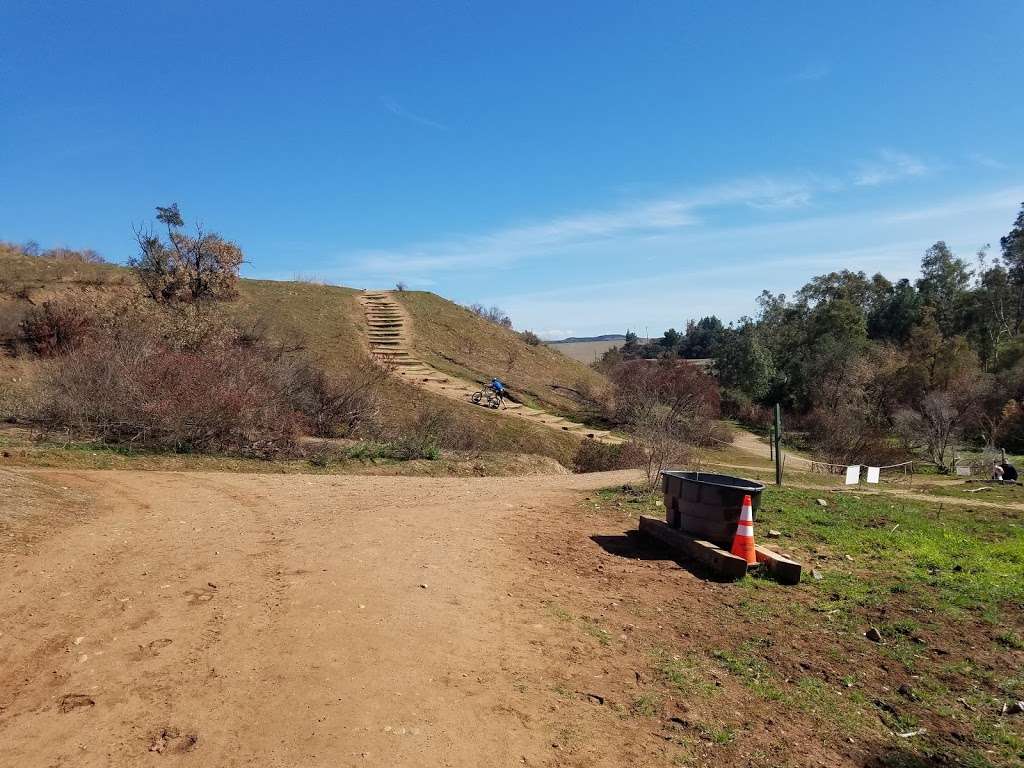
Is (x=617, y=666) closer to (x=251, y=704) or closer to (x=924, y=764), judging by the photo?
(x=924, y=764)

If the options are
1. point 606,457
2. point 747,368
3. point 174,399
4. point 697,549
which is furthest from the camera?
point 747,368

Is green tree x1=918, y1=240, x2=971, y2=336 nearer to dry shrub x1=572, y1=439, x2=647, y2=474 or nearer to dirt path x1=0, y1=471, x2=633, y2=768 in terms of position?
dry shrub x1=572, y1=439, x2=647, y2=474

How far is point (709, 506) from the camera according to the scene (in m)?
6.36

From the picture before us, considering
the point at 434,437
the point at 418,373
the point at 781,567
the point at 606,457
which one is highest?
the point at 418,373

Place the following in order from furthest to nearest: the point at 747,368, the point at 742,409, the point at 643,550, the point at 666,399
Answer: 1. the point at 747,368
2. the point at 742,409
3. the point at 666,399
4. the point at 643,550

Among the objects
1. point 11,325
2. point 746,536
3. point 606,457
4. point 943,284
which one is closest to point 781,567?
point 746,536

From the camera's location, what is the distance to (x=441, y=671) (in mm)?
3652

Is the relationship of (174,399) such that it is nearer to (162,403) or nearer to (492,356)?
(162,403)

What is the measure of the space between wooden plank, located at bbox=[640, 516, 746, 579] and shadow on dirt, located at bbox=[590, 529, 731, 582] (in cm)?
6

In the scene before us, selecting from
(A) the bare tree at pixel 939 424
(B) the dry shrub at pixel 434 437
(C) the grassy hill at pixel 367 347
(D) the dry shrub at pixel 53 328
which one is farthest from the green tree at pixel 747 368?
(D) the dry shrub at pixel 53 328

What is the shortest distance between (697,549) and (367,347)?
879 inches

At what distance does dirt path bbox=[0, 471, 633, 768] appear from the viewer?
2922mm

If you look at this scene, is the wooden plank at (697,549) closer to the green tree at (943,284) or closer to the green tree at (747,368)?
the green tree at (747,368)

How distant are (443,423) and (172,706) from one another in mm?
14062
